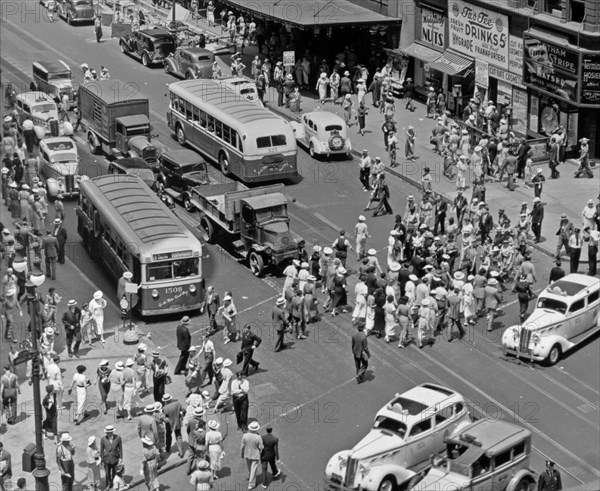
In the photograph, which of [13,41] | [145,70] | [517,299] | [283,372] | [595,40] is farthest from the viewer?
[13,41]

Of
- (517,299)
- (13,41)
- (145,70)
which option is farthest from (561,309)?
(13,41)

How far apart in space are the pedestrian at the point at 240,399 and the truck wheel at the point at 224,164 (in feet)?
64.5

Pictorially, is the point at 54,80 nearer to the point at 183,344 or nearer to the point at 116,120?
the point at 116,120

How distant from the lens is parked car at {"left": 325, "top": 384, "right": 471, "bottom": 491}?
109 feet

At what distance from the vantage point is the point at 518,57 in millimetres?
58844

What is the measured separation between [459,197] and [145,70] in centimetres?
2725

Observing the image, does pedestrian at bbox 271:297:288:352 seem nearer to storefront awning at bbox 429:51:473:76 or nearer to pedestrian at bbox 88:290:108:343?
pedestrian at bbox 88:290:108:343

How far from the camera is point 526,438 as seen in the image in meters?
33.4

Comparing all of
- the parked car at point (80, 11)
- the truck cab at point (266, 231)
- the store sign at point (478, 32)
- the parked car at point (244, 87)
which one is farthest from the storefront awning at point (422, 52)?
the parked car at point (80, 11)

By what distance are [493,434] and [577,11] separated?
2680 cm

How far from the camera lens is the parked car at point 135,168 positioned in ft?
174

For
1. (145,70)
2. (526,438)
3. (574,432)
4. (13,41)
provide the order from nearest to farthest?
(526,438), (574,432), (145,70), (13,41)

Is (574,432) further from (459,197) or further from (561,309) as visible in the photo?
(459,197)

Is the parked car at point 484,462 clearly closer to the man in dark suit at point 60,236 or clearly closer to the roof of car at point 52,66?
the man in dark suit at point 60,236
